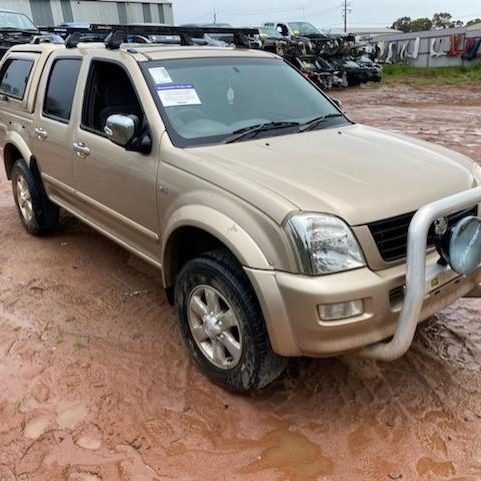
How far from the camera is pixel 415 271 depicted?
236 cm

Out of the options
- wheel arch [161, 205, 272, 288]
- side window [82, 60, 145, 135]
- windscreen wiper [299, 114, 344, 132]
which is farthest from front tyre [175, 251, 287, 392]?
side window [82, 60, 145, 135]

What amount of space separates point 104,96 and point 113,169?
2.29 feet

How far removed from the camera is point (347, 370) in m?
3.19

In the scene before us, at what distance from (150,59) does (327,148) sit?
1.32 m

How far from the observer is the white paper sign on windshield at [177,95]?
335 cm

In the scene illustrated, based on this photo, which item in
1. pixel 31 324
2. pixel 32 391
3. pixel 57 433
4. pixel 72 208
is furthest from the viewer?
pixel 72 208

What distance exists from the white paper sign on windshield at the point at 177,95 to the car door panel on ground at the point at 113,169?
16cm

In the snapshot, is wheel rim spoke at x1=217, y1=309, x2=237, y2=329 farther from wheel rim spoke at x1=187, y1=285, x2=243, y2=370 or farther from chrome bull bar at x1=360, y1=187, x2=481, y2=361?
chrome bull bar at x1=360, y1=187, x2=481, y2=361

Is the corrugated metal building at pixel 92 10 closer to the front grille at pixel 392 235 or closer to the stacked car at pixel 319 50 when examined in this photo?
the stacked car at pixel 319 50

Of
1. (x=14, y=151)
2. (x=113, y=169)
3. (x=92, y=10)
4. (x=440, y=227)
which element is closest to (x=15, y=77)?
(x=14, y=151)

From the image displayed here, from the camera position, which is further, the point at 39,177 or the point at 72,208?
the point at 39,177

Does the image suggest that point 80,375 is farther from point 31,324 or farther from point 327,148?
point 327,148

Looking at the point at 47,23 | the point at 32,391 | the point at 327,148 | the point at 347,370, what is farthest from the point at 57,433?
the point at 47,23

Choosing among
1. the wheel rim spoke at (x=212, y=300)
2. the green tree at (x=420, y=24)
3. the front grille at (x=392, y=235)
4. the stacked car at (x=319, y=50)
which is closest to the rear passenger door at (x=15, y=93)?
the wheel rim spoke at (x=212, y=300)
